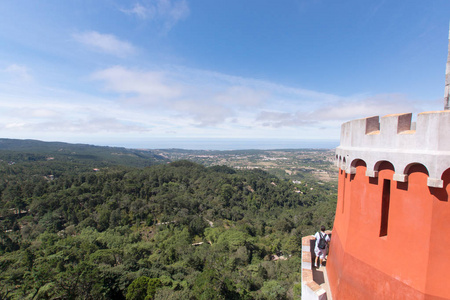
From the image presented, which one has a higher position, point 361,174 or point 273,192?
point 361,174

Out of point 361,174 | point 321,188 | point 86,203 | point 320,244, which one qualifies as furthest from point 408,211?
point 321,188

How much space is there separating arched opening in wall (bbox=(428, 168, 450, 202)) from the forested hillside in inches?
692

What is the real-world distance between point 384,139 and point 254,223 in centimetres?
4976

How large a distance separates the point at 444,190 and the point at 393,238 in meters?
1.07

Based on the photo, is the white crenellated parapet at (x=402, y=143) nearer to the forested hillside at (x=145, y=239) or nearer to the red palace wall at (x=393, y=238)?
the red palace wall at (x=393, y=238)

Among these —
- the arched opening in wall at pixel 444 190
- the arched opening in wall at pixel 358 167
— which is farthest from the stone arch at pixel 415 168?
the arched opening in wall at pixel 358 167

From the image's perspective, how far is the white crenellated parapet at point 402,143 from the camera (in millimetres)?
2652

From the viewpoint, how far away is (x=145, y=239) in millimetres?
36344

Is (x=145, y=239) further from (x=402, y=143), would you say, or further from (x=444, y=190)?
(x=444, y=190)

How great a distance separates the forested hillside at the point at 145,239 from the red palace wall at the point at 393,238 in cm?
1571

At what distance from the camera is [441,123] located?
2646mm

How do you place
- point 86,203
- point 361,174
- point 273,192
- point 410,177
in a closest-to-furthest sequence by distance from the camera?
point 410,177, point 361,174, point 86,203, point 273,192

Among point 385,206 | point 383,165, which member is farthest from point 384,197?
point 383,165

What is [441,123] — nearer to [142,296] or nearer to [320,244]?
[320,244]
